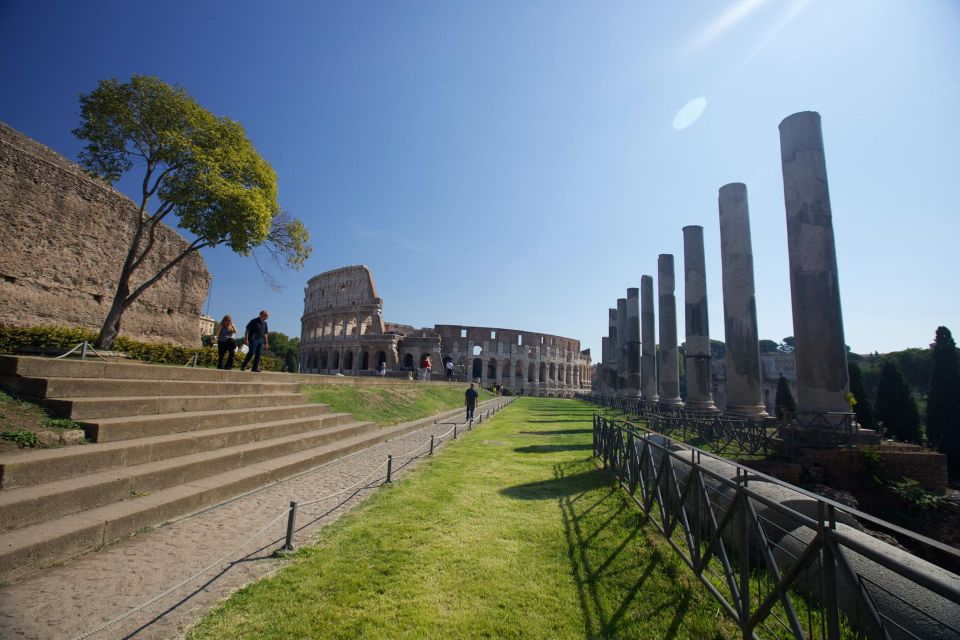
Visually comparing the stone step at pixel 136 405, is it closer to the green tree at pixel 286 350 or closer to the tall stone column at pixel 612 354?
the tall stone column at pixel 612 354

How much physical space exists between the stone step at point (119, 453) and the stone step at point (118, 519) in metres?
0.50

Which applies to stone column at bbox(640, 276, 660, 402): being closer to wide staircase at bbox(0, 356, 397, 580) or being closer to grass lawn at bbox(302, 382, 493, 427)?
grass lawn at bbox(302, 382, 493, 427)

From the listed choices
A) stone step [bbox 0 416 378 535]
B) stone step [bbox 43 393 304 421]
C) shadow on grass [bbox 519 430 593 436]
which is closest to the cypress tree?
shadow on grass [bbox 519 430 593 436]

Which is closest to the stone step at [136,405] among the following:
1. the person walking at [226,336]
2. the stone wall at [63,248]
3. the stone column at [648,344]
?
the person walking at [226,336]

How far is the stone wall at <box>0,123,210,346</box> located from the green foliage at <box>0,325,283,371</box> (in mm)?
1276

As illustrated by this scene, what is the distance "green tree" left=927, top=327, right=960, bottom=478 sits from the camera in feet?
56.5

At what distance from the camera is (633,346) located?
2644 cm

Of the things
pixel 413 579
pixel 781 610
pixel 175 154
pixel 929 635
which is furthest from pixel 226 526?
pixel 175 154

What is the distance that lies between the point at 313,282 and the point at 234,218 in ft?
139

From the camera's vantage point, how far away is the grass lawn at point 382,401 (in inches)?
434

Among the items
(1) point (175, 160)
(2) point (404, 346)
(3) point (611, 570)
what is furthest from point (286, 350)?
(3) point (611, 570)

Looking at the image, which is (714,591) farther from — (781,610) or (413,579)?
(413,579)

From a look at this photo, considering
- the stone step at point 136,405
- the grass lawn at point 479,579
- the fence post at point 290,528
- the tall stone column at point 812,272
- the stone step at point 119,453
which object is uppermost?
the tall stone column at point 812,272

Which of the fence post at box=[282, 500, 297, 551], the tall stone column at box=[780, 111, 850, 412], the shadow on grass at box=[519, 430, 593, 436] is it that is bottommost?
the shadow on grass at box=[519, 430, 593, 436]
